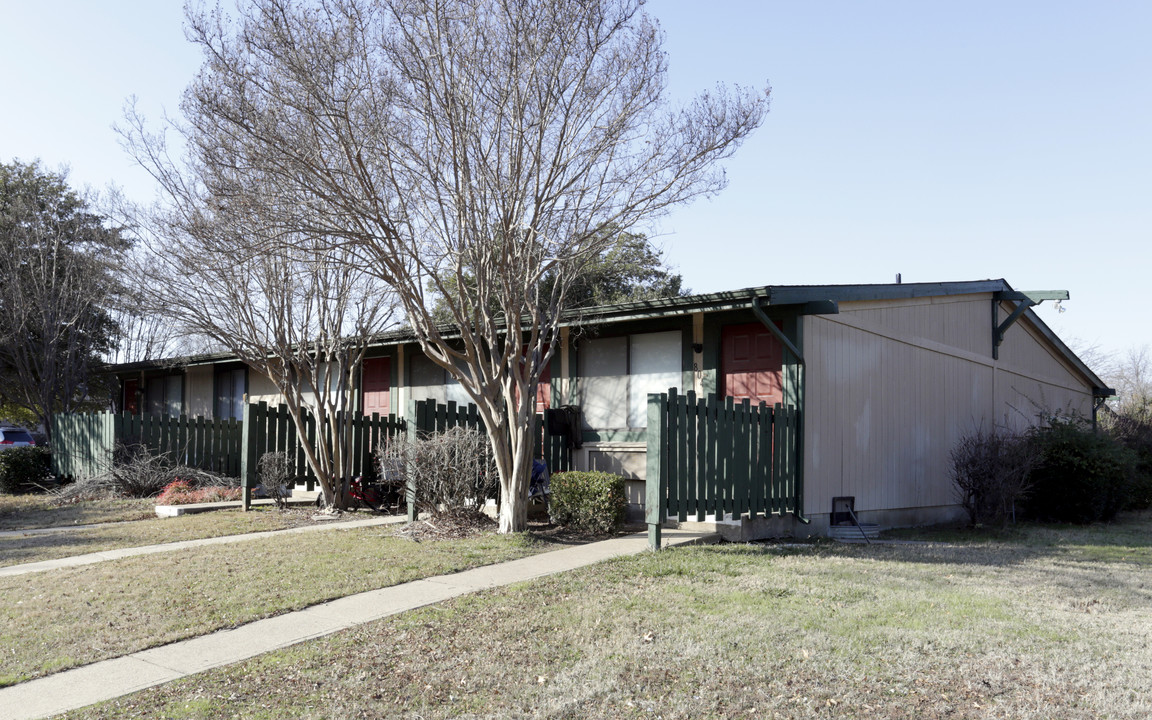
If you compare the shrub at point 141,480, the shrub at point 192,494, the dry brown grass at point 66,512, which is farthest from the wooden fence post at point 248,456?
the shrub at point 141,480

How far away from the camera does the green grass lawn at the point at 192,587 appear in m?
5.93

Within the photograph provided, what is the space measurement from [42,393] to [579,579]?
76.2 ft

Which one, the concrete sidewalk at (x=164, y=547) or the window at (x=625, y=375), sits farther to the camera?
the window at (x=625, y=375)

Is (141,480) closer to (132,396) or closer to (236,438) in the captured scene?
(236,438)

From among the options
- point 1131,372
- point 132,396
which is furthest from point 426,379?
point 1131,372

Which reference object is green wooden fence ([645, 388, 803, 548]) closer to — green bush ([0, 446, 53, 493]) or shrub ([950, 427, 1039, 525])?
shrub ([950, 427, 1039, 525])

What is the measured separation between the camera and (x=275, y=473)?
46.0 ft

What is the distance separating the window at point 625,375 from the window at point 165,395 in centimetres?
1459

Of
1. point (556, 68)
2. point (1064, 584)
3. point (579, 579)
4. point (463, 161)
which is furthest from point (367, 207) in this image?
point (1064, 584)

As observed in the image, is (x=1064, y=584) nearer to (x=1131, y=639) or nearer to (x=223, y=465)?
(x=1131, y=639)

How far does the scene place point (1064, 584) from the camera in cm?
792

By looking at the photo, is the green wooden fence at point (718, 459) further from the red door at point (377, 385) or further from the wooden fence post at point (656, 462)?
the red door at point (377, 385)

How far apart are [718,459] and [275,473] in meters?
7.58

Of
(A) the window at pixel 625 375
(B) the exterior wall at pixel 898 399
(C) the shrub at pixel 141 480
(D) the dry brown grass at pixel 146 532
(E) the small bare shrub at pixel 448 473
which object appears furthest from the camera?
(C) the shrub at pixel 141 480
